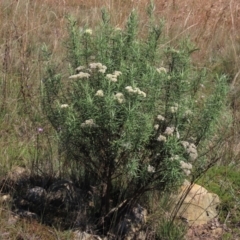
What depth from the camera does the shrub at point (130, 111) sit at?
9.41 feet

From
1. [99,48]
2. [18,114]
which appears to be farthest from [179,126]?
[18,114]

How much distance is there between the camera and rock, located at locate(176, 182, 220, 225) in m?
3.59

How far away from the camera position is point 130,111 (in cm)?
276

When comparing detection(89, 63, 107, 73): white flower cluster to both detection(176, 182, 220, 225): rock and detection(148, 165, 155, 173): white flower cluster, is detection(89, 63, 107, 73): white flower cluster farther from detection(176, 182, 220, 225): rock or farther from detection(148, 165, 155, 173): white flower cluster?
detection(176, 182, 220, 225): rock

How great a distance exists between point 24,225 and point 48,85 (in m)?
0.83

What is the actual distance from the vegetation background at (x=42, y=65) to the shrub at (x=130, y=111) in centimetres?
43

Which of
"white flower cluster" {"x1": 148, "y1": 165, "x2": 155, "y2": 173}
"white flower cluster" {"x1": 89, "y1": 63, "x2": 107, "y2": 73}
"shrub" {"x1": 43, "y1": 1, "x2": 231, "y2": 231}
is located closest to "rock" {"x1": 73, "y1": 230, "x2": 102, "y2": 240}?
"shrub" {"x1": 43, "y1": 1, "x2": 231, "y2": 231}

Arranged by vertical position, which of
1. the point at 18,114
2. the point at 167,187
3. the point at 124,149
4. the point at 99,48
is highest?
the point at 99,48

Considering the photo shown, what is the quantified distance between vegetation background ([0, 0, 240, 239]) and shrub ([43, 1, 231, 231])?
1.40 feet

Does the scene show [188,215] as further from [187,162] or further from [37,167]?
[37,167]

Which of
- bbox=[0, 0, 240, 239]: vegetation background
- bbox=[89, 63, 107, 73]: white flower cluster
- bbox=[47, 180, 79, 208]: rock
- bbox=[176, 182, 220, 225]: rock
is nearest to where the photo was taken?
bbox=[89, 63, 107, 73]: white flower cluster

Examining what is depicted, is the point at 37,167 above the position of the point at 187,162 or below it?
below

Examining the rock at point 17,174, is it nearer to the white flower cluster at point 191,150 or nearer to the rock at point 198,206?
the rock at point 198,206

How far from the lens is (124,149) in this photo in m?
2.94
